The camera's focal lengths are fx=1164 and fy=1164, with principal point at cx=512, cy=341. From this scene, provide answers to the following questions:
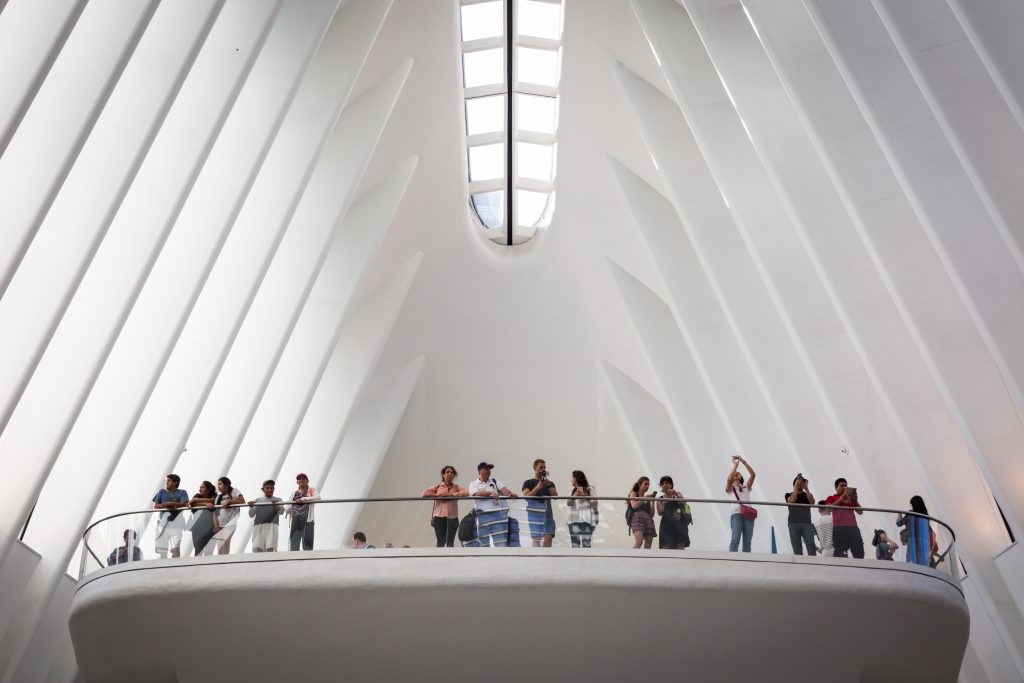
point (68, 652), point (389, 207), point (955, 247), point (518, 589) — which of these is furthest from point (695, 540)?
point (389, 207)

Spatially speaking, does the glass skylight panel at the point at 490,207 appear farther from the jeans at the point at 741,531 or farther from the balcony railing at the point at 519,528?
the jeans at the point at 741,531

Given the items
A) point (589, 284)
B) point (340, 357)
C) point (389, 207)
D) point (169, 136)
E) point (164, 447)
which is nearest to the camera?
point (169, 136)

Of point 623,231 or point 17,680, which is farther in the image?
point 623,231

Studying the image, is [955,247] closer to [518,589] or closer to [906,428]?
[906,428]

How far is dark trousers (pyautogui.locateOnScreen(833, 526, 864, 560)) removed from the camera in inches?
519

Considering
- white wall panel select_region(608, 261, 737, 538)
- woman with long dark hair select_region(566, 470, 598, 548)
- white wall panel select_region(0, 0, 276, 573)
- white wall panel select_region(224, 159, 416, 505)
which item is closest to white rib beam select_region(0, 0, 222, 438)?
white wall panel select_region(0, 0, 276, 573)

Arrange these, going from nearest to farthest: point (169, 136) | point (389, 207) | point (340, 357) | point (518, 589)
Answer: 1. point (518, 589)
2. point (169, 136)
3. point (389, 207)
4. point (340, 357)

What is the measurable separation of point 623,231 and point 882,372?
1265 centimetres

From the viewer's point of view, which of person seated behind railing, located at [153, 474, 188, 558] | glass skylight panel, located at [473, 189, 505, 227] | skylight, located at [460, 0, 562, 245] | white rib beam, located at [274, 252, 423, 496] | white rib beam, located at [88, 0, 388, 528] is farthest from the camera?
glass skylight panel, located at [473, 189, 505, 227]

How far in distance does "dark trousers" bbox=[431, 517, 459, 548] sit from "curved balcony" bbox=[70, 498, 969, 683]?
0.37 ft

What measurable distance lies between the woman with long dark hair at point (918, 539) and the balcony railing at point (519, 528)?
1 centimetres

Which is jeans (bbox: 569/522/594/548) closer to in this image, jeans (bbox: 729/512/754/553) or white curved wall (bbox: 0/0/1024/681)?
jeans (bbox: 729/512/754/553)

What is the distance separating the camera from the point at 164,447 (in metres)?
18.2

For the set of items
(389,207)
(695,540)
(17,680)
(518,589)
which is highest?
(389,207)
